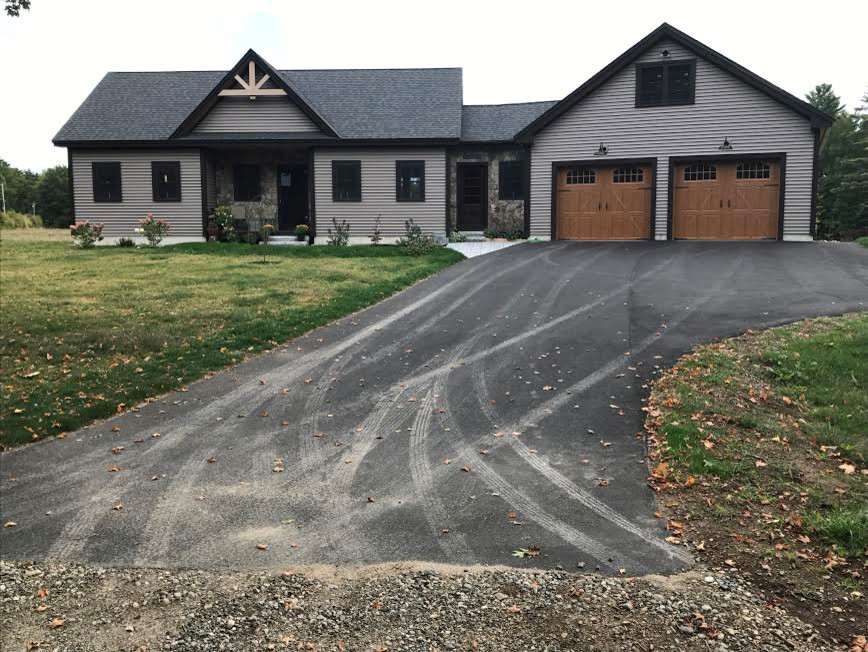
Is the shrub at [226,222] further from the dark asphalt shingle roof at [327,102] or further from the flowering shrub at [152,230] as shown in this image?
the dark asphalt shingle roof at [327,102]

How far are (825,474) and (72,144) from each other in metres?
26.8

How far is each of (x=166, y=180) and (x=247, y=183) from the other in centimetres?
285

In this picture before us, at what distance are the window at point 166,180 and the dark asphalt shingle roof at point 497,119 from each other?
10.4 m

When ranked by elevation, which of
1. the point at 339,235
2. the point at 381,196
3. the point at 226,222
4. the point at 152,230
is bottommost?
the point at 339,235

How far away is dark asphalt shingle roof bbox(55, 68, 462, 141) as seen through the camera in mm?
26344

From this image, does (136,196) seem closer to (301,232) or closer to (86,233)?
(86,233)

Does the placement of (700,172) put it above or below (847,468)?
above

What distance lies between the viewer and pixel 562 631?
15.2ft

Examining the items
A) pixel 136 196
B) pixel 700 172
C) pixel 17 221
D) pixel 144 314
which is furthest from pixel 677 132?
pixel 17 221

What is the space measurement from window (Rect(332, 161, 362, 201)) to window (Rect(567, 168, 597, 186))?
289 inches

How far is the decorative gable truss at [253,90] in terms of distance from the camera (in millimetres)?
25453

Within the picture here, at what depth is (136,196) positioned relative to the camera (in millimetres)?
26906

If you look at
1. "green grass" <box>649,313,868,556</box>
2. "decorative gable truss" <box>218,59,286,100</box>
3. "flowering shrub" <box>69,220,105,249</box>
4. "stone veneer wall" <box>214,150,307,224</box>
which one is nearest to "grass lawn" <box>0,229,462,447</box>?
"flowering shrub" <box>69,220,105,249</box>

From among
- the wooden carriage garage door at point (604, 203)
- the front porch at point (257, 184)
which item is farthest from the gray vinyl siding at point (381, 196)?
the wooden carriage garage door at point (604, 203)
